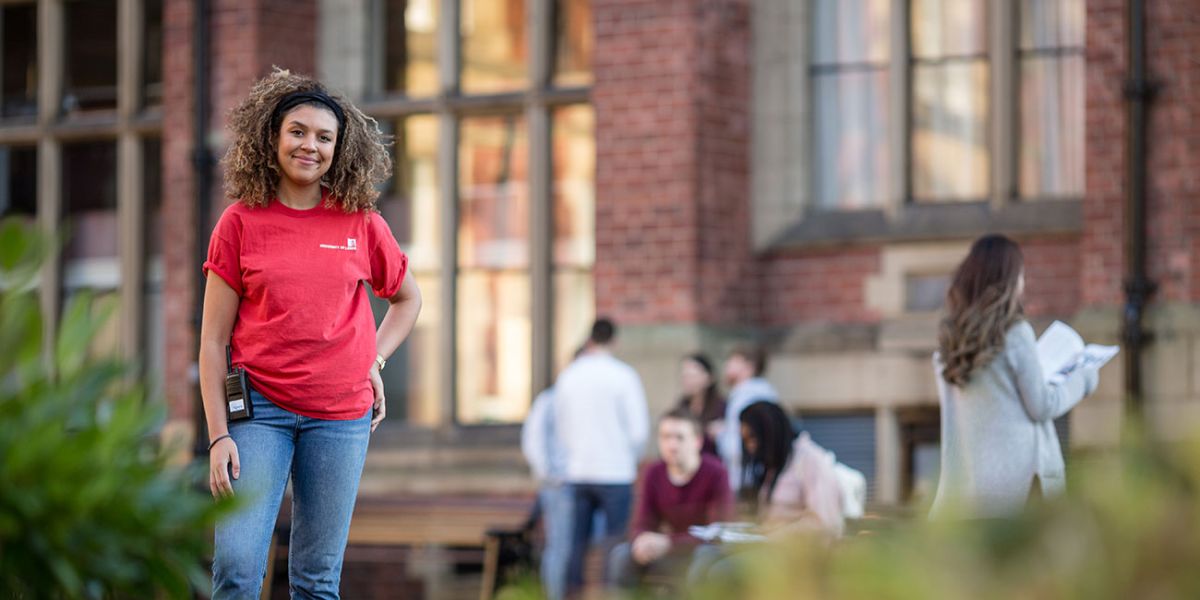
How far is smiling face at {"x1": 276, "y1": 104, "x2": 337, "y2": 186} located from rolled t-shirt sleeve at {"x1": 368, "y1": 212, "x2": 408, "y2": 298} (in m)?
0.29

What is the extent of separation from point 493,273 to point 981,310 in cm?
713

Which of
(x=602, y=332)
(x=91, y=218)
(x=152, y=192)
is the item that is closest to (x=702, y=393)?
(x=602, y=332)

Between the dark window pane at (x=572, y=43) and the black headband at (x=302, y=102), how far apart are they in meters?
7.88

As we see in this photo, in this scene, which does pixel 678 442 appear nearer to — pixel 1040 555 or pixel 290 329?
pixel 290 329

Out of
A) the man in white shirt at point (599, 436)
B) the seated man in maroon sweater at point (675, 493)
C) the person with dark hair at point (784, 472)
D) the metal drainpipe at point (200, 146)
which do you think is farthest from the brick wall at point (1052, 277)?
the metal drainpipe at point (200, 146)

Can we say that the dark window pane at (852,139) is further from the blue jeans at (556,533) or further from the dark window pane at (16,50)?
the dark window pane at (16,50)

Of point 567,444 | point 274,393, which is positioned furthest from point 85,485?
point 567,444

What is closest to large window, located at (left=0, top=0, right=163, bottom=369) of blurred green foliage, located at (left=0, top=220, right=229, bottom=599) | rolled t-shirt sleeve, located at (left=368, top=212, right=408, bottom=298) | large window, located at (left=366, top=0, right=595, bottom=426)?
large window, located at (left=366, top=0, right=595, bottom=426)

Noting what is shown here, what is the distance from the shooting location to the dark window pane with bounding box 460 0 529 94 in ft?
43.1

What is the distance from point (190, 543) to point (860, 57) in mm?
9918

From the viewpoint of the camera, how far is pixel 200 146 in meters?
13.7

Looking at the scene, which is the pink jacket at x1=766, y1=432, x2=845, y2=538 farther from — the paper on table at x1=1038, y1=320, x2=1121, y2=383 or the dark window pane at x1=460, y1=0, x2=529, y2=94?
the dark window pane at x1=460, y1=0, x2=529, y2=94

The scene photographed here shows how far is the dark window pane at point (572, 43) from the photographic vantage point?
12875 mm

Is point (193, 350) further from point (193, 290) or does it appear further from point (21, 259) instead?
point (21, 259)
